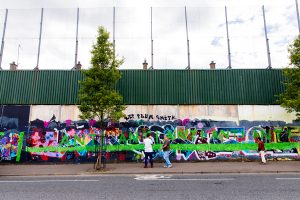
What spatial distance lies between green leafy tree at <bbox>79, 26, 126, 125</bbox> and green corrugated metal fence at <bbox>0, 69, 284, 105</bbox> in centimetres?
307

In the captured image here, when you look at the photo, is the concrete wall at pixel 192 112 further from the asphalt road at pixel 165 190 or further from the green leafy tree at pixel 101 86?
the asphalt road at pixel 165 190

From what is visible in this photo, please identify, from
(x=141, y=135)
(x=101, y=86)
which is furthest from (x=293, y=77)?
(x=101, y=86)

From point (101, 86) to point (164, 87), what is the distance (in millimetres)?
4854

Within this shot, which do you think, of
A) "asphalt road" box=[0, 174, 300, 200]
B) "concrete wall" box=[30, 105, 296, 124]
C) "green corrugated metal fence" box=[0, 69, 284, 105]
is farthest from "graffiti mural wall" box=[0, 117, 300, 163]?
"asphalt road" box=[0, 174, 300, 200]

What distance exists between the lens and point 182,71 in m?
16.7

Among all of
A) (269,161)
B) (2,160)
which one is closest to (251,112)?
(269,161)

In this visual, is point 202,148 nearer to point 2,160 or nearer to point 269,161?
point 269,161

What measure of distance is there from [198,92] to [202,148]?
368cm

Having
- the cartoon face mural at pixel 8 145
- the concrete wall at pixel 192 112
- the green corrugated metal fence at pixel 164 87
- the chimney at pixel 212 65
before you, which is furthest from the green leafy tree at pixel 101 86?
the chimney at pixel 212 65

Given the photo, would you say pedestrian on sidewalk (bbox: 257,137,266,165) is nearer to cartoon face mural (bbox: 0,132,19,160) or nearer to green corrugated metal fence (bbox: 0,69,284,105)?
green corrugated metal fence (bbox: 0,69,284,105)

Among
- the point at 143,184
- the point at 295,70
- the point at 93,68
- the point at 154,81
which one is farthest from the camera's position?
the point at 154,81

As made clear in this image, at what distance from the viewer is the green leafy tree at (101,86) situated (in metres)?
12.7

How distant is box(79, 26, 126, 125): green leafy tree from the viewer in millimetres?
12742

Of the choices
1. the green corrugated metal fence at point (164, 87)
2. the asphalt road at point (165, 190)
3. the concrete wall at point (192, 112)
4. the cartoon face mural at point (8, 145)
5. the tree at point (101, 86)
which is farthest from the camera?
the green corrugated metal fence at point (164, 87)
